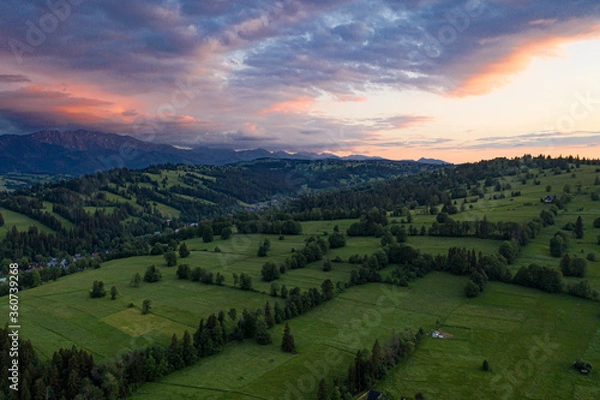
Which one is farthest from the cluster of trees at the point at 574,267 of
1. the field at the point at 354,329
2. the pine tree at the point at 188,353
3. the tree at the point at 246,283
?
the pine tree at the point at 188,353

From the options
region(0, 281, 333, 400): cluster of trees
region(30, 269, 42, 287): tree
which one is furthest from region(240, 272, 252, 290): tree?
region(30, 269, 42, 287): tree

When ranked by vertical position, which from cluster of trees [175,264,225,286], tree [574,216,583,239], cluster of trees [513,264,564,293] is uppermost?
tree [574,216,583,239]

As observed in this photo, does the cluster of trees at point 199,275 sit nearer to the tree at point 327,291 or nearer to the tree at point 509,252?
the tree at point 327,291

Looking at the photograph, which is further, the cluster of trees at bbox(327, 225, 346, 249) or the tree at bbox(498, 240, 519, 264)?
the cluster of trees at bbox(327, 225, 346, 249)

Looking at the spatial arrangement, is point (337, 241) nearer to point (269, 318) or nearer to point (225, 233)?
point (225, 233)

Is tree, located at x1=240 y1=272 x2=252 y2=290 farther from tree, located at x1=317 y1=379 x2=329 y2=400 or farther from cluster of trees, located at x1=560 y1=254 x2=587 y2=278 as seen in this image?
cluster of trees, located at x1=560 y1=254 x2=587 y2=278

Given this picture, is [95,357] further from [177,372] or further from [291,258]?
[291,258]
